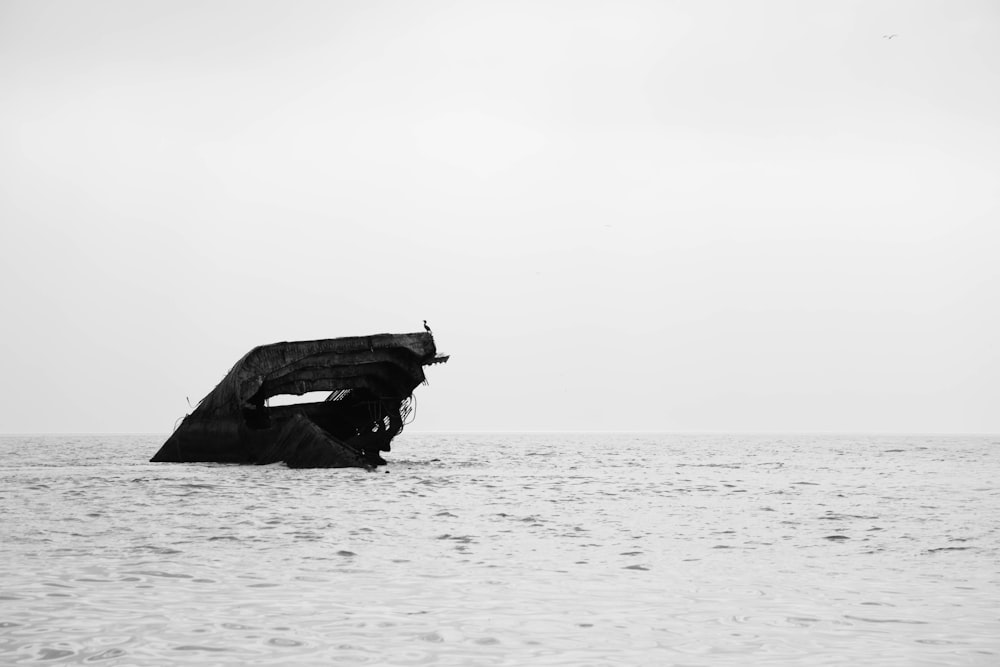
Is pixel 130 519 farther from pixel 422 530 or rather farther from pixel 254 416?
pixel 254 416

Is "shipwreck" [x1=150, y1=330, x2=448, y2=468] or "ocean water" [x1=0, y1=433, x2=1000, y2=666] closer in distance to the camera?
"ocean water" [x1=0, y1=433, x2=1000, y2=666]

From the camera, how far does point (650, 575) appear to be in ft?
29.7

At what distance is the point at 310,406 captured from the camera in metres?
31.2

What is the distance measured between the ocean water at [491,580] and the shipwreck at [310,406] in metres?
8.29

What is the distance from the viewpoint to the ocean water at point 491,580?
6.09 meters

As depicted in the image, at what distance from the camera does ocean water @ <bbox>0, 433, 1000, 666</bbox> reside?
6094 millimetres

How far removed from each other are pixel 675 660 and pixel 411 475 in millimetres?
19923

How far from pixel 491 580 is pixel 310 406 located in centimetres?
2334

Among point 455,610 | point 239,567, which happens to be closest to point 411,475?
point 239,567

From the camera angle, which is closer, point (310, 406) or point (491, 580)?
point (491, 580)

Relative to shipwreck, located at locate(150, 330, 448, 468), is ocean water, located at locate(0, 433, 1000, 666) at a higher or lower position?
lower

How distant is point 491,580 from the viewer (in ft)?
28.4

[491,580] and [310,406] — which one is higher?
[310,406]

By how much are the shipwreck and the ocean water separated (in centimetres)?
829
